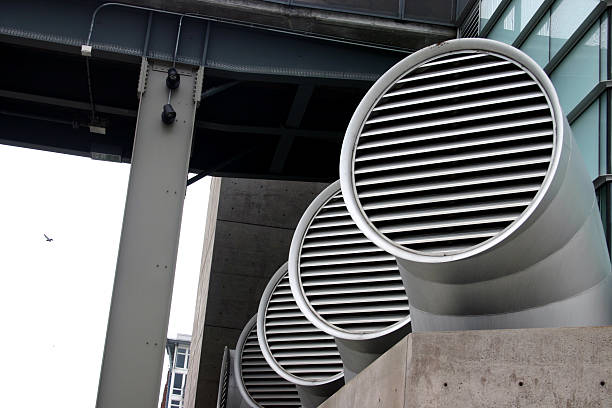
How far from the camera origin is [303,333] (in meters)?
10.3

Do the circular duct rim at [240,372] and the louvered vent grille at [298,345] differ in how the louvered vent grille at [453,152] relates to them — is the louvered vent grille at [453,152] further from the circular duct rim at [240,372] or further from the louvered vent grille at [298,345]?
the circular duct rim at [240,372]

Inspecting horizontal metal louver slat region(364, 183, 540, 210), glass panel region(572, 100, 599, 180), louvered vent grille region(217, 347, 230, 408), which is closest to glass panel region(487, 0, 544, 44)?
glass panel region(572, 100, 599, 180)

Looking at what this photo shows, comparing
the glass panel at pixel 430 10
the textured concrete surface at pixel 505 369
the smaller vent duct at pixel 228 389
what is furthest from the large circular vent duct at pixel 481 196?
the smaller vent duct at pixel 228 389

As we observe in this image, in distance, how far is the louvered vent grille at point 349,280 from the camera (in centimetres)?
779

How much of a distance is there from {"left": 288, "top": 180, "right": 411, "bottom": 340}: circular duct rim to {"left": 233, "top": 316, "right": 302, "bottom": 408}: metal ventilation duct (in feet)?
15.6

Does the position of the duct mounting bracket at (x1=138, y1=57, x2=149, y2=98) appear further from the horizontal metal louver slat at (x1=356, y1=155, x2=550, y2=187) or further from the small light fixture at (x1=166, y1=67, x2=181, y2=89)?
the horizontal metal louver slat at (x1=356, y1=155, x2=550, y2=187)

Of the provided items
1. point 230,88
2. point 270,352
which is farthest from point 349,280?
point 230,88

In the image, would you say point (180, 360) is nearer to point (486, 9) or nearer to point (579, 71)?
point (486, 9)

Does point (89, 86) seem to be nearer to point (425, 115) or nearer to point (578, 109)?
point (578, 109)

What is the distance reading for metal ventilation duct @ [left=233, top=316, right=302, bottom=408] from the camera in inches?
533

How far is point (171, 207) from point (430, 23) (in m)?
4.61

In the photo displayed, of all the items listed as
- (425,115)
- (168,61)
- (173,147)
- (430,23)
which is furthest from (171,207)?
(425,115)

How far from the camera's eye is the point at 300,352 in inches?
399

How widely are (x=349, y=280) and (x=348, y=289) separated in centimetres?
8
